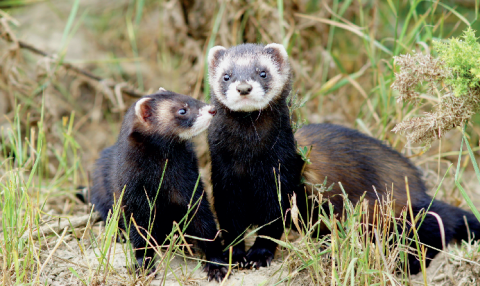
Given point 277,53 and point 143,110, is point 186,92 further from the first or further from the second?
point 143,110

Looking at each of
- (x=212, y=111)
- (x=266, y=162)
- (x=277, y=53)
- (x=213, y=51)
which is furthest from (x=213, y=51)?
(x=266, y=162)

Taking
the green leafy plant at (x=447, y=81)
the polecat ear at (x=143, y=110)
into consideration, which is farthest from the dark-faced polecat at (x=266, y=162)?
the green leafy plant at (x=447, y=81)

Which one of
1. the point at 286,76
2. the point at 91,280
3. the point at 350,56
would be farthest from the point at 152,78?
the point at 91,280

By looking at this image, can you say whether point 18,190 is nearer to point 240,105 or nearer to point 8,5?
point 240,105

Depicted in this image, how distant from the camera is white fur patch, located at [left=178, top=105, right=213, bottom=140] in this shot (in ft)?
10.8

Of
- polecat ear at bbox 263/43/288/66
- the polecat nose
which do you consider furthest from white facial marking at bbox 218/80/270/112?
polecat ear at bbox 263/43/288/66

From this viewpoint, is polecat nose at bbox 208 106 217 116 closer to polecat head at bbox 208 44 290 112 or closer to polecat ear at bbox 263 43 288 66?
polecat head at bbox 208 44 290 112

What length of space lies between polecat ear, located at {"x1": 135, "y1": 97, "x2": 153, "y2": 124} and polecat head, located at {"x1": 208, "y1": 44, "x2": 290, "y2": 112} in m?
0.50

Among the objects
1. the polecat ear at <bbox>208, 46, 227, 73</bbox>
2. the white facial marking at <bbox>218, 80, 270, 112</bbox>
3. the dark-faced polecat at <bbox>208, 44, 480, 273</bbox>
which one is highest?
the polecat ear at <bbox>208, 46, 227, 73</bbox>

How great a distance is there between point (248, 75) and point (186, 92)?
2.34m

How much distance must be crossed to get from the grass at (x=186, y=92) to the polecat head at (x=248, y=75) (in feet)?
1.35

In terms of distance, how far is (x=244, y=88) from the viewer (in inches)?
122

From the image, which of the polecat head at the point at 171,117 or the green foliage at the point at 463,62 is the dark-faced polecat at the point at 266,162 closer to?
the polecat head at the point at 171,117

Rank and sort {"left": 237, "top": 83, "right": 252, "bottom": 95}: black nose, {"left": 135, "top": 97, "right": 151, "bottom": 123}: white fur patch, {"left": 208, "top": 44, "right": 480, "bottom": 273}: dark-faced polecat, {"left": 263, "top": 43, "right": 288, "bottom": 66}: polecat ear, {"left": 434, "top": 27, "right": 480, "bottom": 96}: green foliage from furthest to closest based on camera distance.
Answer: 1. {"left": 263, "top": 43, "right": 288, "bottom": 66}: polecat ear
2. {"left": 208, "top": 44, "right": 480, "bottom": 273}: dark-faced polecat
3. {"left": 135, "top": 97, "right": 151, "bottom": 123}: white fur patch
4. {"left": 237, "top": 83, "right": 252, "bottom": 95}: black nose
5. {"left": 434, "top": 27, "right": 480, "bottom": 96}: green foliage
